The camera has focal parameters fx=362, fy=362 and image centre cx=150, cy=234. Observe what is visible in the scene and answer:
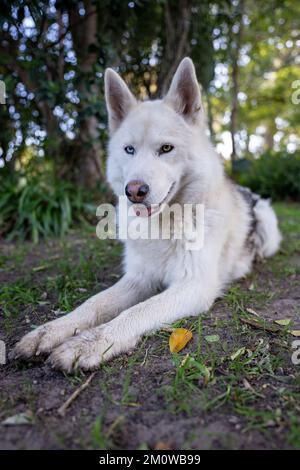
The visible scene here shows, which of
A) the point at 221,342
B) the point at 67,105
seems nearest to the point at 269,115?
the point at 67,105

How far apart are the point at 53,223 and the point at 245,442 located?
12.7 ft

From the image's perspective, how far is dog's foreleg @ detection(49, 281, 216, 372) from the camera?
5.71 ft

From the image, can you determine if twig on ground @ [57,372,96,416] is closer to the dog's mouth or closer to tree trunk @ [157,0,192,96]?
the dog's mouth

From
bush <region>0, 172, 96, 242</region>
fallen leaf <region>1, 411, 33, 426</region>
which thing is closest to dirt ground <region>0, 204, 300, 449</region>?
fallen leaf <region>1, 411, 33, 426</region>

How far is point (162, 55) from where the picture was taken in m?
5.89

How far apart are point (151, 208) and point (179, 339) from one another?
2.52 feet

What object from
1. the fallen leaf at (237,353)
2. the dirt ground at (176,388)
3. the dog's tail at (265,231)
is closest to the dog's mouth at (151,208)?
the dirt ground at (176,388)

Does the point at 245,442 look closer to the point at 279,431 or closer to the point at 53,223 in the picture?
the point at 279,431

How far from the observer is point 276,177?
8070 mm

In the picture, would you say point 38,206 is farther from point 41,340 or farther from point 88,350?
point 88,350

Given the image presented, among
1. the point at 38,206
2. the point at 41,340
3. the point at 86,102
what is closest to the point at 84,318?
the point at 41,340

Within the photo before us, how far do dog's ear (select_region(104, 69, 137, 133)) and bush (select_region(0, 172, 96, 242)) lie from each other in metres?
2.23

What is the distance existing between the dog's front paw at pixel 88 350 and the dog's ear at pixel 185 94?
5.01ft

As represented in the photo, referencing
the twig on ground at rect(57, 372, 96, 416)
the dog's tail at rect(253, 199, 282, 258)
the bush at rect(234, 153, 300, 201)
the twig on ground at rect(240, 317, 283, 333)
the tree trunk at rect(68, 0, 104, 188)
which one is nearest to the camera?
the twig on ground at rect(57, 372, 96, 416)
